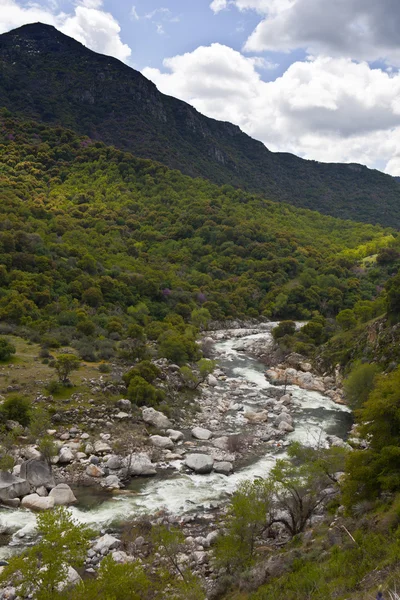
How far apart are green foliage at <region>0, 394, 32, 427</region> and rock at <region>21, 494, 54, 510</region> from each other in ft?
22.7

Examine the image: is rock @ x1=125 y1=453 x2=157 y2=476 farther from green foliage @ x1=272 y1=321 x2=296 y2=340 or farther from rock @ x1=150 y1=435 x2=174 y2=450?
green foliage @ x1=272 y1=321 x2=296 y2=340

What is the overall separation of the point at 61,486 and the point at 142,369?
14.7 m

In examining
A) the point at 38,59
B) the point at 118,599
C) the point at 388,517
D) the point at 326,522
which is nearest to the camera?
the point at 118,599

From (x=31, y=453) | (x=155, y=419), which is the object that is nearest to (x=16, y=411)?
(x=31, y=453)

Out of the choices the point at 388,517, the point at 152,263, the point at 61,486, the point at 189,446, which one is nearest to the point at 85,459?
the point at 61,486

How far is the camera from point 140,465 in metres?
23.6

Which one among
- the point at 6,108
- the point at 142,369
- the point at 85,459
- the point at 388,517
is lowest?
the point at 85,459

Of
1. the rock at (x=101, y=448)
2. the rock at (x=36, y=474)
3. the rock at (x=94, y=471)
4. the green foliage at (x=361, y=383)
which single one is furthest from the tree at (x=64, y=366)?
the green foliage at (x=361, y=383)

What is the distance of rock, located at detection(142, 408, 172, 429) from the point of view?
29.7 metres

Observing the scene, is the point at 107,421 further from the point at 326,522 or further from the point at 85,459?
the point at 326,522

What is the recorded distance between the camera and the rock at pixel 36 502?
19.0 m

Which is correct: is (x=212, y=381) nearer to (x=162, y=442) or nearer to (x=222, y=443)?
(x=222, y=443)

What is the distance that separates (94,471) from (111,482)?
1326 mm

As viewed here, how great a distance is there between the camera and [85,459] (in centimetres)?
2397
